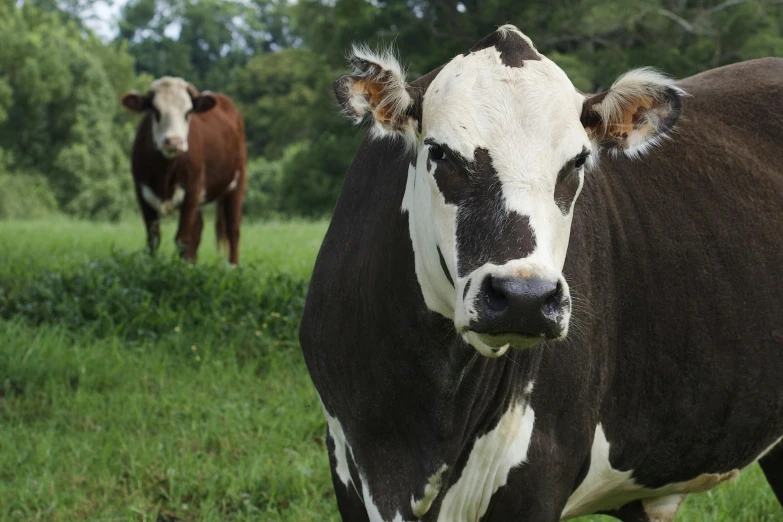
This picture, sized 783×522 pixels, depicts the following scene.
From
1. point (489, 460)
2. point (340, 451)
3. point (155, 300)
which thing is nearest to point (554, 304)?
point (489, 460)

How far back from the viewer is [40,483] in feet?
14.2

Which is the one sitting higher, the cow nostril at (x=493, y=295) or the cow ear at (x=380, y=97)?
the cow ear at (x=380, y=97)

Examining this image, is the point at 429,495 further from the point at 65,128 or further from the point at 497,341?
the point at 65,128

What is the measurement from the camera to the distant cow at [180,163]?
388 inches

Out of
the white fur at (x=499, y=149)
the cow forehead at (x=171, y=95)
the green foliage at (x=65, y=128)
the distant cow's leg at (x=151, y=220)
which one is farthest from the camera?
the green foliage at (x=65, y=128)

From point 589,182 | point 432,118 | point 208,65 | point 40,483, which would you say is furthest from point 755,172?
point 208,65

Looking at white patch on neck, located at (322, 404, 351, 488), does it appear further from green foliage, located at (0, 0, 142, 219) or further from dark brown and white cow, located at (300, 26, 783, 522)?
green foliage, located at (0, 0, 142, 219)

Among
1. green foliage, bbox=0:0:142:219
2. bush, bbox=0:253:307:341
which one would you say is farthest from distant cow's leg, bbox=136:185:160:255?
green foliage, bbox=0:0:142:219

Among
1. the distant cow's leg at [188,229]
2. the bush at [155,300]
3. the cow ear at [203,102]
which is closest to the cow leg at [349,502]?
the bush at [155,300]

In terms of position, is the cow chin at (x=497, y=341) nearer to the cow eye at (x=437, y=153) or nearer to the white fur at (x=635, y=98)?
the cow eye at (x=437, y=153)

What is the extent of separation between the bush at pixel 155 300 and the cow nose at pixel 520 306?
421 cm

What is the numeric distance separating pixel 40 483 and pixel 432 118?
9.08 feet

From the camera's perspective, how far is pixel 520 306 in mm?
2158

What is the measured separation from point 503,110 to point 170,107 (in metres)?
8.26
